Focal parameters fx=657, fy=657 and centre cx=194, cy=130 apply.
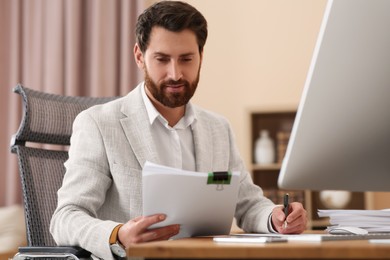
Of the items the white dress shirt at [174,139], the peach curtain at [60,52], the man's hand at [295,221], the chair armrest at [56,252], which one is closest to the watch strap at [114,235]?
the chair armrest at [56,252]

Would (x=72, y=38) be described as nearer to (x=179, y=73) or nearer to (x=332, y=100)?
(x=179, y=73)

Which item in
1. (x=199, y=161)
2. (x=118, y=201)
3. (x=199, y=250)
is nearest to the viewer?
(x=199, y=250)

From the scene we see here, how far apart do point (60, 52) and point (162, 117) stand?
251 centimetres

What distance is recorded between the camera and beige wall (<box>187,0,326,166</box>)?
438 centimetres

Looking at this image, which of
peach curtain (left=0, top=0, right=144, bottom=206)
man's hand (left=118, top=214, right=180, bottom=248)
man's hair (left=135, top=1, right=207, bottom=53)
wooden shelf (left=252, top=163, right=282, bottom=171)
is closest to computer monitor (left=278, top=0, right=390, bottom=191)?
man's hand (left=118, top=214, right=180, bottom=248)

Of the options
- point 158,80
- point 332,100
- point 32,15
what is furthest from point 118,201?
point 32,15

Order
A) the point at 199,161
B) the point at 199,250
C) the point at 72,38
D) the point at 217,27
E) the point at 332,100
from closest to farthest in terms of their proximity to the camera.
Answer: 1. the point at 199,250
2. the point at 332,100
3. the point at 199,161
4. the point at 72,38
5. the point at 217,27

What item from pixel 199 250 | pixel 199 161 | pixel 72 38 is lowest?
pixel 199 250

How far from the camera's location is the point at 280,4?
4430 mm

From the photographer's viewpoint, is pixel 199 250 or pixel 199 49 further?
pixel 199 49

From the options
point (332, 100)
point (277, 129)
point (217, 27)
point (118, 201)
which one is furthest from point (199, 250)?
point (217, 27)

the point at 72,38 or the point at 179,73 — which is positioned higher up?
the point at 72,38

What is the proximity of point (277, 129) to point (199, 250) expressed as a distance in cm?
348

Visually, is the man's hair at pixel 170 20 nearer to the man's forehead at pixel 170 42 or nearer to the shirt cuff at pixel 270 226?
the man's forehead at pixel 170 42
